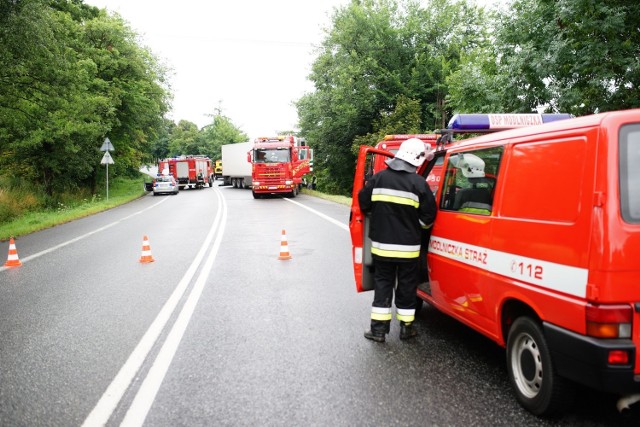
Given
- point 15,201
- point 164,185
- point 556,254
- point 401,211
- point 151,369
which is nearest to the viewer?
point 556,254

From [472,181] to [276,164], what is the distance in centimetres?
2530

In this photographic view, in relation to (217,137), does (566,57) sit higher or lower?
lower

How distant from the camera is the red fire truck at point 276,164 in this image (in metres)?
29.3

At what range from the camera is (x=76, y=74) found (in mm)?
17047

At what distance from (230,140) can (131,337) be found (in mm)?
92844

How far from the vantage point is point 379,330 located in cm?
490

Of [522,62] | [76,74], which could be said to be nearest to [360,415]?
[522,62]

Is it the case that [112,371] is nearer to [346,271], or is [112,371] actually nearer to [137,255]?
[346,271]

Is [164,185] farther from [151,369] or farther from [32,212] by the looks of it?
[151,369]

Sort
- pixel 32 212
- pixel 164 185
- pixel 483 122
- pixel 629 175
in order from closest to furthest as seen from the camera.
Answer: pixel 629 175, pixel 483 122, pixel 32 212, pixel 164 185

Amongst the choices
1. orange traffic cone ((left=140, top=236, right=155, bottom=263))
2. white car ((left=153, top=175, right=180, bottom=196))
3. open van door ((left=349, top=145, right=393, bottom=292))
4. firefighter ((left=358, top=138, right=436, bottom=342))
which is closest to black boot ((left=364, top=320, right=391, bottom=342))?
firefighter ((left=358, top=138, right=436, bottom=342))

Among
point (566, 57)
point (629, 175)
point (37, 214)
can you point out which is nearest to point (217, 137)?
point (37, 214)

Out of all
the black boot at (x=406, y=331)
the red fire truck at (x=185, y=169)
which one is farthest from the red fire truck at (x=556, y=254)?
the red fire truck at (x=185, y=169)

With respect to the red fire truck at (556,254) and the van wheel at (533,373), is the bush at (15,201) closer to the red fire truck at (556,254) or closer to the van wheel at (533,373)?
the red fire truck at (556,254)
